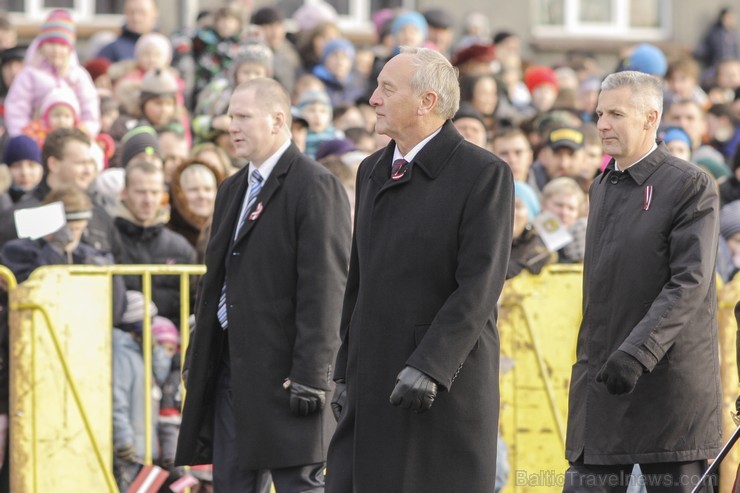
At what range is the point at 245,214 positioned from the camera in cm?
696

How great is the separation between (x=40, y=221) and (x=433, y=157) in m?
3.39

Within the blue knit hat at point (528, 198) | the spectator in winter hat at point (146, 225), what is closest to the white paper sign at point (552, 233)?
the blue knit hat at point (528, 198)

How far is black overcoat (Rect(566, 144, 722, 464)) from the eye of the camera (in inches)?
243

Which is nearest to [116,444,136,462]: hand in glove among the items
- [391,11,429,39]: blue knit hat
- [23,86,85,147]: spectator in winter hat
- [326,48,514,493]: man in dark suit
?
[326,48,514,493]: man in dark suit

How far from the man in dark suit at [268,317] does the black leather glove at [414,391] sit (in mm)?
1245

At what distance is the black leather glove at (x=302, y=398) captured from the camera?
262 inches

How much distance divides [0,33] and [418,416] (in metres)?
10.1

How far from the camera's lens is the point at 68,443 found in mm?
8211

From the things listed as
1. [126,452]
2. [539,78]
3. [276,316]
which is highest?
[539,78]

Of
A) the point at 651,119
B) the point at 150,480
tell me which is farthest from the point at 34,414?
the point at 651,119

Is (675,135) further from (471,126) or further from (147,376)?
Result: (147,376)

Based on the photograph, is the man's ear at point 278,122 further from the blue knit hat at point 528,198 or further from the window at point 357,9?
the window at point 357,9

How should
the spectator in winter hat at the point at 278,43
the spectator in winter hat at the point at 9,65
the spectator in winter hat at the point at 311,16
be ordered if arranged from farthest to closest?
the spectator in winter hat at the point at 311,16, the spectator in winter hat at the point at 278,43, the spectator in winter hat at the point at 9,65

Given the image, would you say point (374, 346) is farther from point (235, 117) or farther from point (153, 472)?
point (153, 472)
